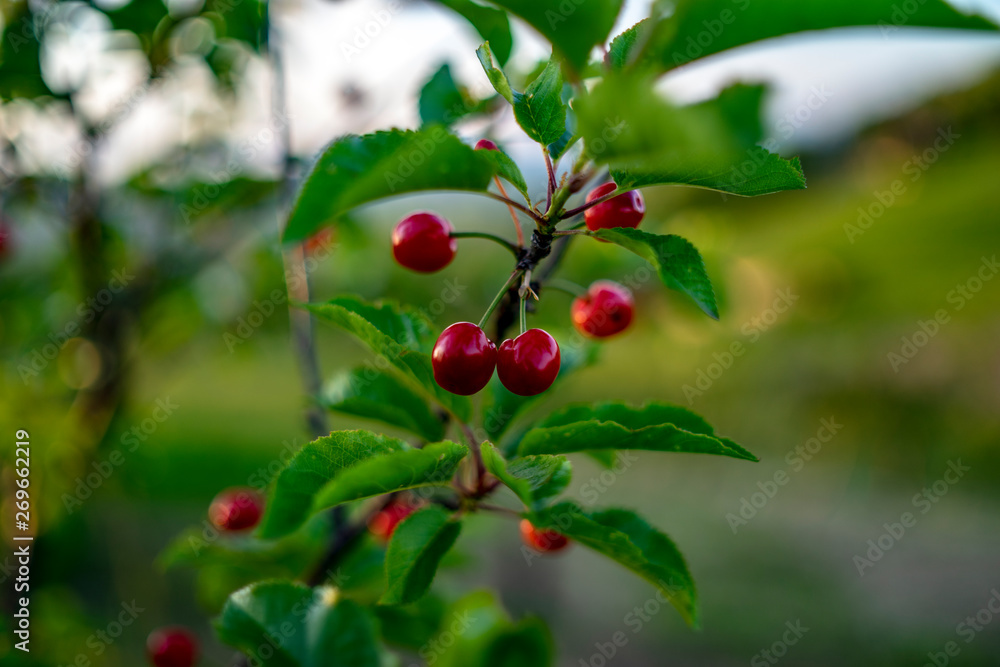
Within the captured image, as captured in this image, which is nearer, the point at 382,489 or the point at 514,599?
the point at 382,489

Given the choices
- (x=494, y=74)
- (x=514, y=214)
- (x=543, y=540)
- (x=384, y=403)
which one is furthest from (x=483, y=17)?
(x=543, y=540)

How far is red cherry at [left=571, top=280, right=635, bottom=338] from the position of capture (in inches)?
37.5

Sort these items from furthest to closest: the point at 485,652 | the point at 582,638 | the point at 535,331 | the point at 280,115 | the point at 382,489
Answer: the point at 582,638 < the point at 280,115 < the point at 485,652 < the point at 535,331 < the point at 382,489

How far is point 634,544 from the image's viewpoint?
0.65m

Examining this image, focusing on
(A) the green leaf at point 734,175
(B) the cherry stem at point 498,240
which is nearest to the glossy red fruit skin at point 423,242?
(B) the cherry stem at point 498,240

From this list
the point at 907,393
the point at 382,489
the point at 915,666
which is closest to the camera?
the point at 382,489

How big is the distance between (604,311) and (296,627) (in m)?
0.62

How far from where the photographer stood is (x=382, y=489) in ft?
2.01

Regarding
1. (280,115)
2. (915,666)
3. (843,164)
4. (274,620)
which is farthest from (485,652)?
(843,164)

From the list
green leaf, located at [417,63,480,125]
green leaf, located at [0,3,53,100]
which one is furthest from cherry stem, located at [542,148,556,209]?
green leaf, located at [0,3,53,100]

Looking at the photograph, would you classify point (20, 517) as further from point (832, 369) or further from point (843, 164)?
point (843, 164)

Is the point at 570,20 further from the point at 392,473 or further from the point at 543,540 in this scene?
the point at 543,540

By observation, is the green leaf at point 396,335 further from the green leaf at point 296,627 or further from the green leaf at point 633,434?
the green leaf at point 296,627

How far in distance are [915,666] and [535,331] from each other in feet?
12.7
